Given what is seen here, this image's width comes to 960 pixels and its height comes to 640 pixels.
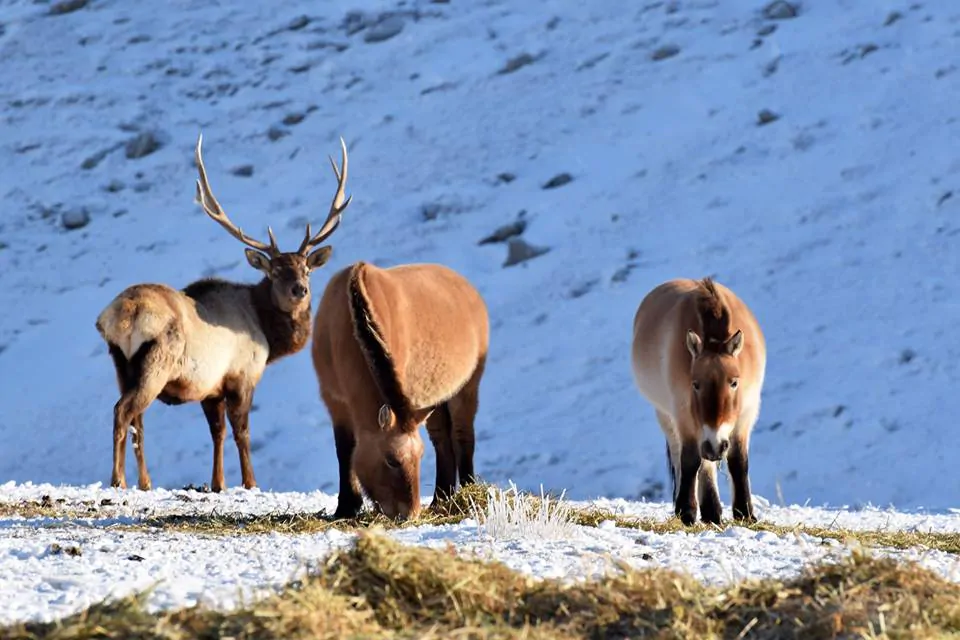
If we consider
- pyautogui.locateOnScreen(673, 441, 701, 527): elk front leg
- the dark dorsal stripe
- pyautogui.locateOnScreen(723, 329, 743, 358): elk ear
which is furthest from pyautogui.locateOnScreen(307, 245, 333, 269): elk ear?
pyautogui.locateOnScreen(723, 329, 743, 358): elk ear

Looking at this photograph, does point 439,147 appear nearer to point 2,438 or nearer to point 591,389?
point 591,389

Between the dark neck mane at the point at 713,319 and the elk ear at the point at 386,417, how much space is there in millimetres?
1885

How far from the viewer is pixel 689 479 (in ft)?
28.0

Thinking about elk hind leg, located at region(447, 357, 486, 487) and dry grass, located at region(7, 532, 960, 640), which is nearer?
dry grass, located at region(7, 532, 960, 640)

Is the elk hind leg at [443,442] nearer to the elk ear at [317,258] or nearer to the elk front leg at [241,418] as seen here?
the elk front leg at [241,418]

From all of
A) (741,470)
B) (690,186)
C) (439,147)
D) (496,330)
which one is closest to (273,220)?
(439,147)

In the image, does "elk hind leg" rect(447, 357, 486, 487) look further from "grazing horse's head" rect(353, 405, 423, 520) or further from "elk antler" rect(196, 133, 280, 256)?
"elk antler" rect(196, 133, 280, 256)

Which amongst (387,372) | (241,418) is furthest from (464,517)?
(241,418)

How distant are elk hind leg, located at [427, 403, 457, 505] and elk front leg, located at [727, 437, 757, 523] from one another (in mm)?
1971

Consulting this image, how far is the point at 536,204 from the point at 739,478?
11539 mm

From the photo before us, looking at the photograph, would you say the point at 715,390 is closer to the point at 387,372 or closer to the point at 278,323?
the point at 387,372

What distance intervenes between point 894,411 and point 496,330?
527 centimetres

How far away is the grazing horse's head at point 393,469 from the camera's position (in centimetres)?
825

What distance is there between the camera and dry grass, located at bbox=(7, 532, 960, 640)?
4.01 metres
